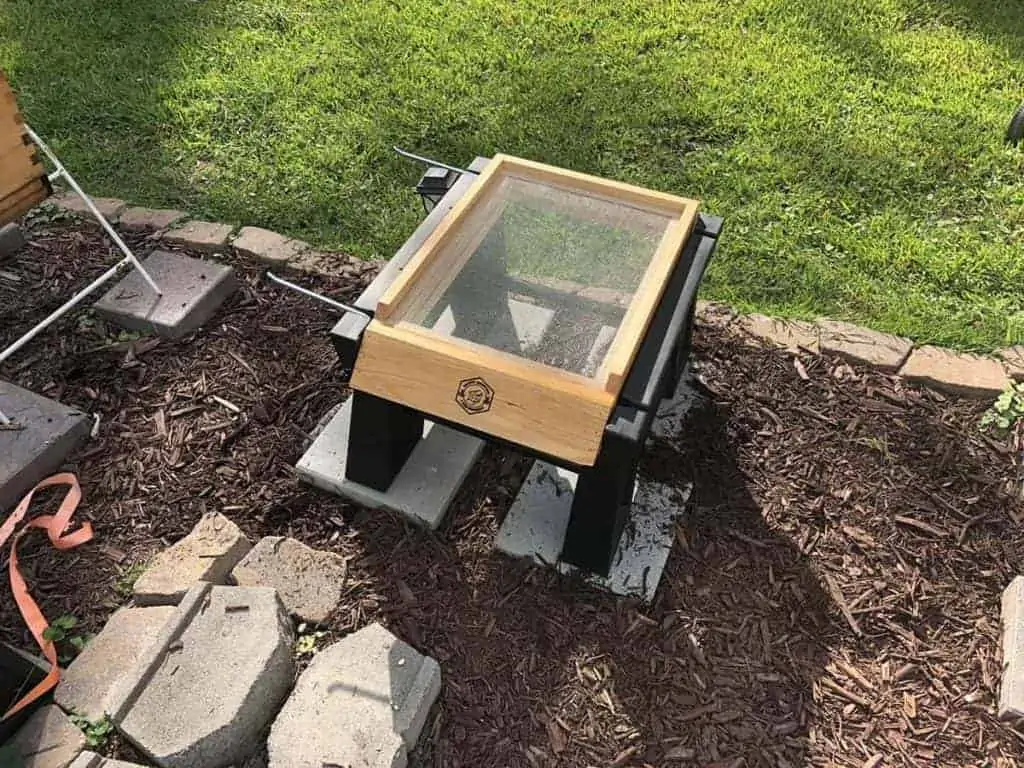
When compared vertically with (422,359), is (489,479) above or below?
below

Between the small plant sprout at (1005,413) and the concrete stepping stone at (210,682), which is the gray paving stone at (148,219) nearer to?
the concrete stepping stone at (210,682)

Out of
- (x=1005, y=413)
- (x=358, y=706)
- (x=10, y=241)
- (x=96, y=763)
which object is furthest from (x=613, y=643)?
(x=10, y=241)

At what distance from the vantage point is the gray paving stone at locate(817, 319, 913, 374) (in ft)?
9.71

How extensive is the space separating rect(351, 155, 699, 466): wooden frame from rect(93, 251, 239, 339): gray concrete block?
4.45ft

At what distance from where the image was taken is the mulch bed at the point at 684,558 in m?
2.15

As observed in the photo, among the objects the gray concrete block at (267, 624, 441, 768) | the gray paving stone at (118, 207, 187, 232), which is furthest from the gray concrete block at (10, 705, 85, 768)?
the gray paving stone at (118, 207, 187, 232)

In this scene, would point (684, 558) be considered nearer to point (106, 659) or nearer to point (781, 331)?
point (781, 331)

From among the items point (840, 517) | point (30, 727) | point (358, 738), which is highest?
point (30, 727)

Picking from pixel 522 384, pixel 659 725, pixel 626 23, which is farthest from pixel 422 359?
pixel 626 23

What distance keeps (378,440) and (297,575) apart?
0.48m

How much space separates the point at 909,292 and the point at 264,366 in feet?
8.65

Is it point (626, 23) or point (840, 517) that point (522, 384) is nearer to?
point (840, 517)

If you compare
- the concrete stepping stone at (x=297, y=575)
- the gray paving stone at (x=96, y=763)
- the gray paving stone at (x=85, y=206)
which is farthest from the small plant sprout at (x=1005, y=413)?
the gray paving stone at (x=85, y=206)

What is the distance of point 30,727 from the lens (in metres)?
2.04
